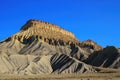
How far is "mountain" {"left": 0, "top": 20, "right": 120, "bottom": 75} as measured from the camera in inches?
5221

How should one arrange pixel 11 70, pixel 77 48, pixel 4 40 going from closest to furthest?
1. pixel 11 70
2. pixel 77 48
3. pixel 4 40

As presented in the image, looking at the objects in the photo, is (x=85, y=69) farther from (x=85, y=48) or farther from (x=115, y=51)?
(x=85, y=48)

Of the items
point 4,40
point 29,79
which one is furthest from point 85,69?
point 4,40

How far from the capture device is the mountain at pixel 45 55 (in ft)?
435

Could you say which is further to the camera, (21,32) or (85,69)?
(21,32)

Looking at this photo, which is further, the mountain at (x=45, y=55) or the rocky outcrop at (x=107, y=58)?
the rocky outcrop at (x=107, y=58)

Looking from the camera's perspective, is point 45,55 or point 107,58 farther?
point 45,55

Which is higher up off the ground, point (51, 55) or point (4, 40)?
point (4, 40)

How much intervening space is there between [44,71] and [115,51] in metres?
31.9

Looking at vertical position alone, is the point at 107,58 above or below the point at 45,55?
below

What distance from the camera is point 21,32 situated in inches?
7854

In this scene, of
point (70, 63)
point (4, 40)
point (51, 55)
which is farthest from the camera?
A: point (4, 40)

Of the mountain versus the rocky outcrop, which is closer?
the mountain

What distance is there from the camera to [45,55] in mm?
154000
